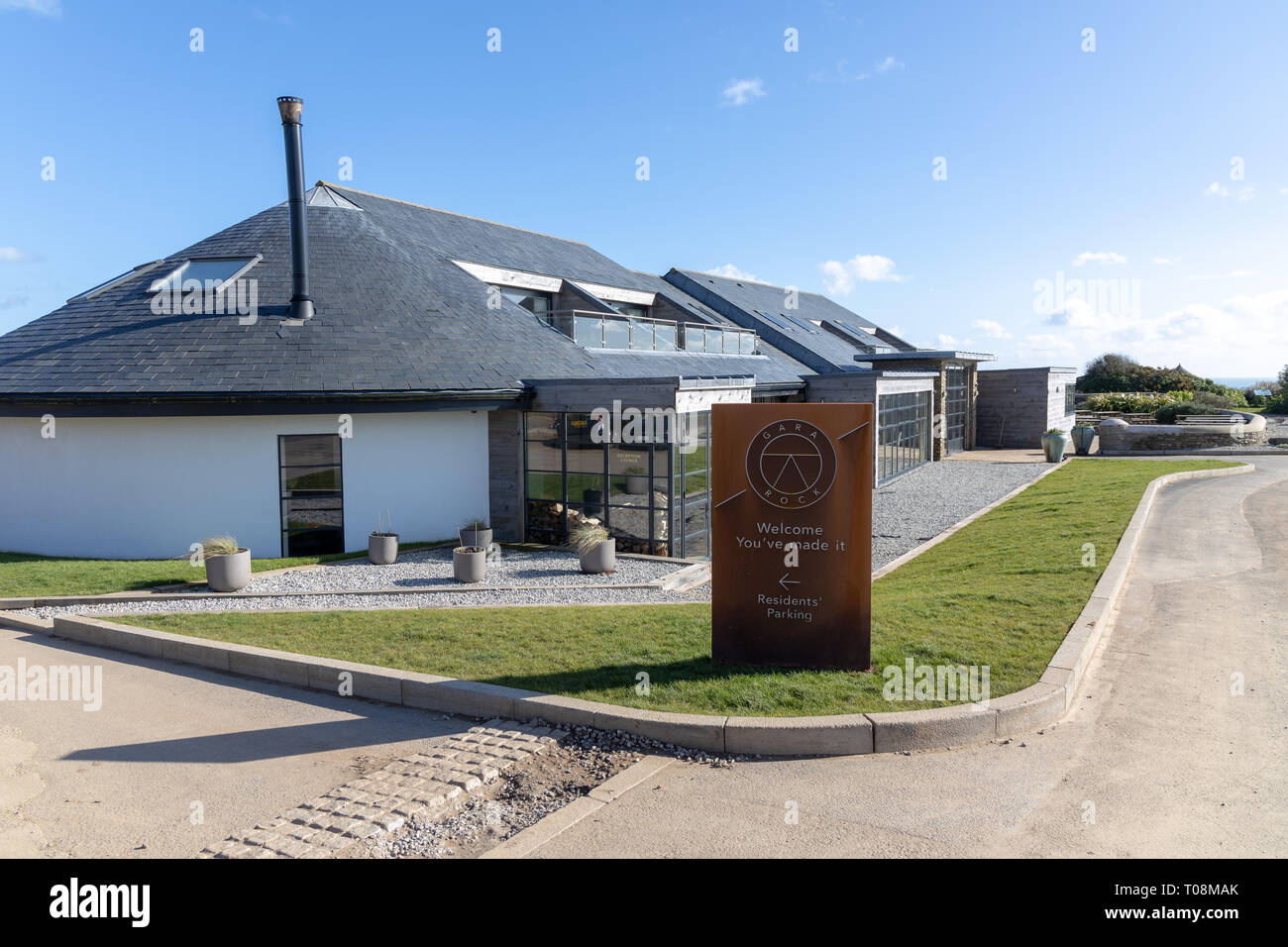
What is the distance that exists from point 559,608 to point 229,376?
27.9 feet

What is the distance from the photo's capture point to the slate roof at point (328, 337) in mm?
15359

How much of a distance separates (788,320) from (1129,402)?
67.8ft

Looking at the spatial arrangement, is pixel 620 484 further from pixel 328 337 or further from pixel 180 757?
pixel 180 757

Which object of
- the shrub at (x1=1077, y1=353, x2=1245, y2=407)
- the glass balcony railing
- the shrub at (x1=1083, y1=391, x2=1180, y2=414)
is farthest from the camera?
Answer: the shrub at (x1=1077, y1=353, x2=1245, y2=407)

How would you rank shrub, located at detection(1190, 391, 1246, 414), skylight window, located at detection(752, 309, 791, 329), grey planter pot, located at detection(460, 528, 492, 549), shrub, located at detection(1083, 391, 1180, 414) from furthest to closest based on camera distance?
shrub, located at detection(1083, 391, 1180, 414) → shrub, located at detection(1190, 391, 1246, 414) → skylight window, located at detection(752, 309, 791, 329) → grey planter pot, located at detection(460, 528, 492, 549)

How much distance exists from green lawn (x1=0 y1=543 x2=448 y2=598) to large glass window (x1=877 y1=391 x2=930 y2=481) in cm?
1685

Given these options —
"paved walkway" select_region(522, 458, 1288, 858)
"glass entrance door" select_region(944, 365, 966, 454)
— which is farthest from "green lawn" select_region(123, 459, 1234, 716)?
"glass entrance door" select_region(944, 365, 966, 454)

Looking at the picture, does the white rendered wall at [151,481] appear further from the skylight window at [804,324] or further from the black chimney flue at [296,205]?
the skylight window at [804,324]

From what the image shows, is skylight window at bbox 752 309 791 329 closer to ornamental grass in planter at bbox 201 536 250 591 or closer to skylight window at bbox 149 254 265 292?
skylight window at bbox 149 254 265 292

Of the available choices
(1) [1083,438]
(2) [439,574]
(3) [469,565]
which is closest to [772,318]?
(1) [1083,438]

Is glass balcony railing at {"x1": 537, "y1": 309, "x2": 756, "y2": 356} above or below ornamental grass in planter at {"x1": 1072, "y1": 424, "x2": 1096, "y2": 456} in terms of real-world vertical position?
above

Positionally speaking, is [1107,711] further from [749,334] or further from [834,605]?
[749,334]

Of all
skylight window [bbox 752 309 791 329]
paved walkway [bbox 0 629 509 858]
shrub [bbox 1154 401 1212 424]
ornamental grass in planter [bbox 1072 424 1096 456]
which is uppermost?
skylight window [bbox 752 309 791 329]

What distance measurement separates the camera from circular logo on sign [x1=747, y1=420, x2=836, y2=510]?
7.77m
